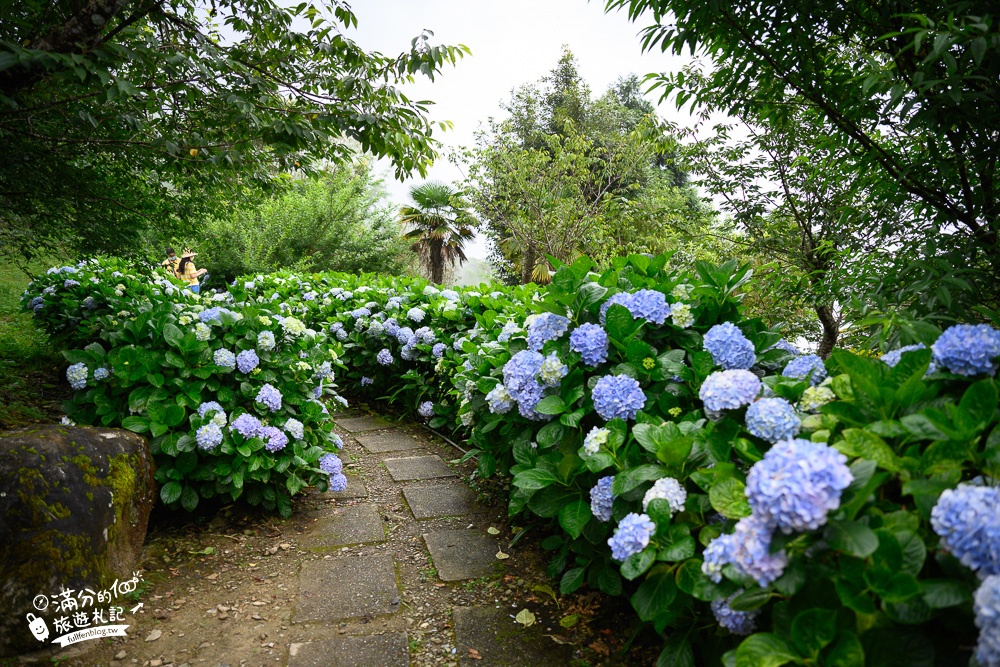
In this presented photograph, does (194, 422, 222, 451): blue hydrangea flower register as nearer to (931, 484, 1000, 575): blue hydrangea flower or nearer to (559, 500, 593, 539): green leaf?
(559, 500, 593, 539): green leaf

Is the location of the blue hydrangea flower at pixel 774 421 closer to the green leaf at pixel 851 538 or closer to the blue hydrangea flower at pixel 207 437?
the green leaf at pixel 851 538

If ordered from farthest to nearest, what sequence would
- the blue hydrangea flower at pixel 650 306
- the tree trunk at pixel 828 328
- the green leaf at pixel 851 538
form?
1. the tree trunk at pixel 828 328
2. the blue hydrangea flower at pixel 650 306
3. the green leaf at pixel 851 538

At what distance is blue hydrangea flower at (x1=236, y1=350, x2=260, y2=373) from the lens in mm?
2717

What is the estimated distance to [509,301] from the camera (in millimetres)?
4273

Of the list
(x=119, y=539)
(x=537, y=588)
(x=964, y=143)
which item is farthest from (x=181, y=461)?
(x=964, y=143)

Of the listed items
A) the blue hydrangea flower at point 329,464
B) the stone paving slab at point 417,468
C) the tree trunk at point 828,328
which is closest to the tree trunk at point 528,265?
the tree trunk at point 828,328

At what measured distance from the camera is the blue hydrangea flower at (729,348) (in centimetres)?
181

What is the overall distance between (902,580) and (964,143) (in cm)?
168

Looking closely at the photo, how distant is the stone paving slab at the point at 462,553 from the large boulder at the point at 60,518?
3.97 feet

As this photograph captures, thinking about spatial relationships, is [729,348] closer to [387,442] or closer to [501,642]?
[501,642]

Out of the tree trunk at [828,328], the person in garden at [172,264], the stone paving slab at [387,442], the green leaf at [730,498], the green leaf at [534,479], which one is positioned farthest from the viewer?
the person in garden at [172,264]

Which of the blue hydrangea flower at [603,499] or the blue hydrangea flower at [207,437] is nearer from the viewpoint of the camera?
the blue hydrangea flower at [603,499]

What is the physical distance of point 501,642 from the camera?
6.39 ft

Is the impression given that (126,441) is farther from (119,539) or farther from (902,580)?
(902,580)
